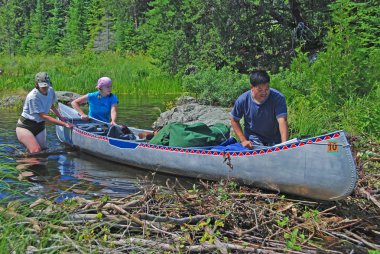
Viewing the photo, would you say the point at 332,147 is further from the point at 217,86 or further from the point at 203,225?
the point at 217,86

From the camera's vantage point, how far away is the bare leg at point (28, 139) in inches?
387

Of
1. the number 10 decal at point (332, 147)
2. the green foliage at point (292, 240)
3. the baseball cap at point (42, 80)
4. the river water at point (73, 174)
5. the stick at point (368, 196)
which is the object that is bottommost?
the river water at point (73, 174)

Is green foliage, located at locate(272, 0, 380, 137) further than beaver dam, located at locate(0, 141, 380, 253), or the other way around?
green foliage, located at locate(272, 0, 380, 137)

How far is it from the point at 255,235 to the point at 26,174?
4831 millimetres

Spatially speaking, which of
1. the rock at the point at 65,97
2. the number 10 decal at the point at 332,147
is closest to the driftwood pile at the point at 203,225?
the number 10 decal at the point at 332,147

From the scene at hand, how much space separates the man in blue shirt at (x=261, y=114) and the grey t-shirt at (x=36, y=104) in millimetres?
4054

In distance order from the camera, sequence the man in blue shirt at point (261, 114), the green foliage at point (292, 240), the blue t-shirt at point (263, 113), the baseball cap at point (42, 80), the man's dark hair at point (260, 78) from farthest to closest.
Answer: the baseball cap at point (42, 80), the blue t-shirt at point (263, 113), the man in blue shirt at point (261, 114), the man's dark hair at point (260, 78), the green foliage at point (292, 240)

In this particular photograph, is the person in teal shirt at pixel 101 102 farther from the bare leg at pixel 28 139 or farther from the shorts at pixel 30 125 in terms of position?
the bare leg at pixel 28 139

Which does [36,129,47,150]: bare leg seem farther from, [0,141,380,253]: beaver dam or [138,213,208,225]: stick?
[138,213,208,225]: stick

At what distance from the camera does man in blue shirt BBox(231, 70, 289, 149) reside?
696 cm

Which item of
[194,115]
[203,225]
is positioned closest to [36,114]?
[194,115]

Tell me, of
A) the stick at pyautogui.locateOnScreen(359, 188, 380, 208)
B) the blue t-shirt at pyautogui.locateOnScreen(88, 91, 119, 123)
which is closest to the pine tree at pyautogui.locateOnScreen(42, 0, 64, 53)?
the blue t-shirt at pyautogui.locateOnScreen(88, 91, 119, 123)

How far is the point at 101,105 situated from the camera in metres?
10.9

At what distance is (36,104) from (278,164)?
198 inches
